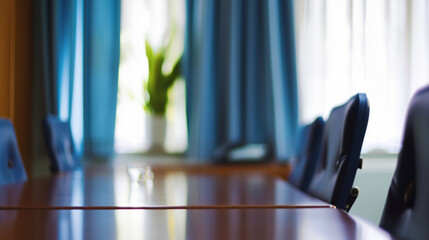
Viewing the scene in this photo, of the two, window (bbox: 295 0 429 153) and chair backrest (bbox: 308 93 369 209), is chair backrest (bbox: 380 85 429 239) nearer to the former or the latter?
chair backrest (bbox: 308 93 369 209)

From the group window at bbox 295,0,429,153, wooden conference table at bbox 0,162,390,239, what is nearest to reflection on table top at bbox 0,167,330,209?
wooden conference table at bbox 0,162,390,239

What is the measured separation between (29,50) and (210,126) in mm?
1459

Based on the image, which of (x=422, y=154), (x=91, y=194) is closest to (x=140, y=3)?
(x=91, y=194)

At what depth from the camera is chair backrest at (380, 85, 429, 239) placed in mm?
948

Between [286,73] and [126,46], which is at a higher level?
[126,46]

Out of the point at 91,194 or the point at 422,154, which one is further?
the point at 91,194

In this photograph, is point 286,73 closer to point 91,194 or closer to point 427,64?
point 427,64

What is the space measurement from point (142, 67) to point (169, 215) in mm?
2680

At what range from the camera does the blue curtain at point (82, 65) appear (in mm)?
3408

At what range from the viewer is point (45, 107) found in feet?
11.2

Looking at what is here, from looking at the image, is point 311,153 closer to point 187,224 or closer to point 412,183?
point 412,183

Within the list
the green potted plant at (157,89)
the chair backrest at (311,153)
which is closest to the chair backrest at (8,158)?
the chair backrest at (311,153)

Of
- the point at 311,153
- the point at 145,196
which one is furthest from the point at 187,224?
the point at 311,153

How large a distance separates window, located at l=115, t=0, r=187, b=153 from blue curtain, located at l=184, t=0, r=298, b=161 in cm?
11
